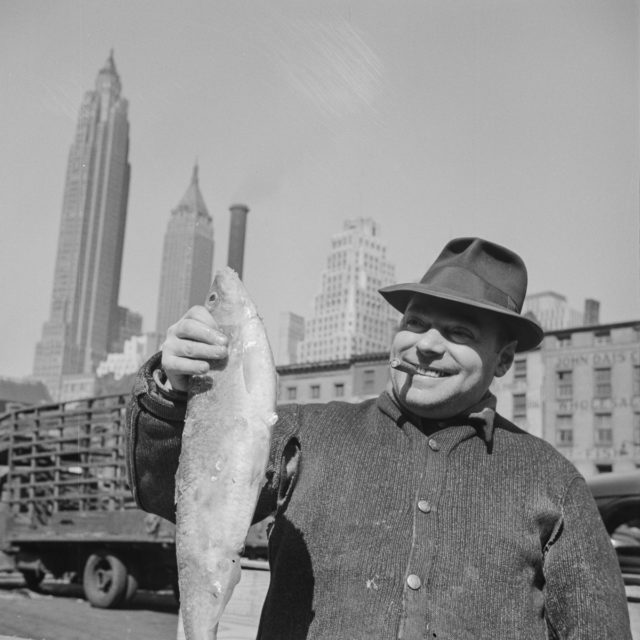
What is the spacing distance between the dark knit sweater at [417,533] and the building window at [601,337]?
4530cm

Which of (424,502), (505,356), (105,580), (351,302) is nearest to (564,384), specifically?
(105,580)

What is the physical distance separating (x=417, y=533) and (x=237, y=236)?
0.84 meters

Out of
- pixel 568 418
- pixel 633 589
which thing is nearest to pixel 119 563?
pixel 633 589

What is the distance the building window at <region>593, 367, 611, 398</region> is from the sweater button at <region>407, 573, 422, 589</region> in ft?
150

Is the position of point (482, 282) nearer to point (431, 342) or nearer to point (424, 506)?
point (431, 342)

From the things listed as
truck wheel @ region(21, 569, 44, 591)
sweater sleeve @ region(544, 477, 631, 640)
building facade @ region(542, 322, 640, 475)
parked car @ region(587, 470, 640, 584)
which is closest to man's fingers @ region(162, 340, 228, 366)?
sweater sleeve @ region(544, 477, 631, 640)

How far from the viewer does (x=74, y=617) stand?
975 cm

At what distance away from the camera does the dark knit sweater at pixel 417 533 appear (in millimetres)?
2002

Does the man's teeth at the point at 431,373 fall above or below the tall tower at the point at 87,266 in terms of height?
below

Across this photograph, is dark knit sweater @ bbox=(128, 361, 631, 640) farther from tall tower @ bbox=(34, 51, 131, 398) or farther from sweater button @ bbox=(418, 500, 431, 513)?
tall tower @ bbox=(34, 51, 131, 398)

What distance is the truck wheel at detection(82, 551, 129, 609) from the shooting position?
10.4 m

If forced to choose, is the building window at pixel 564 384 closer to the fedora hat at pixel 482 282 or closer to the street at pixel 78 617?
the street at pixel 78 617

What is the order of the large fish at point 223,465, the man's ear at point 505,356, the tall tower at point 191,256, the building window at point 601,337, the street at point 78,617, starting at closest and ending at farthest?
the large fish at point 223,465 < the tall tower at point 191,256 < the man's ear at point 505,356 < the street at point 78,617 < the building window at point 601,337

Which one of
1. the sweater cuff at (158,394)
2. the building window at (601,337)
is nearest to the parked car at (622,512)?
the sweater cuff at (158,394)
